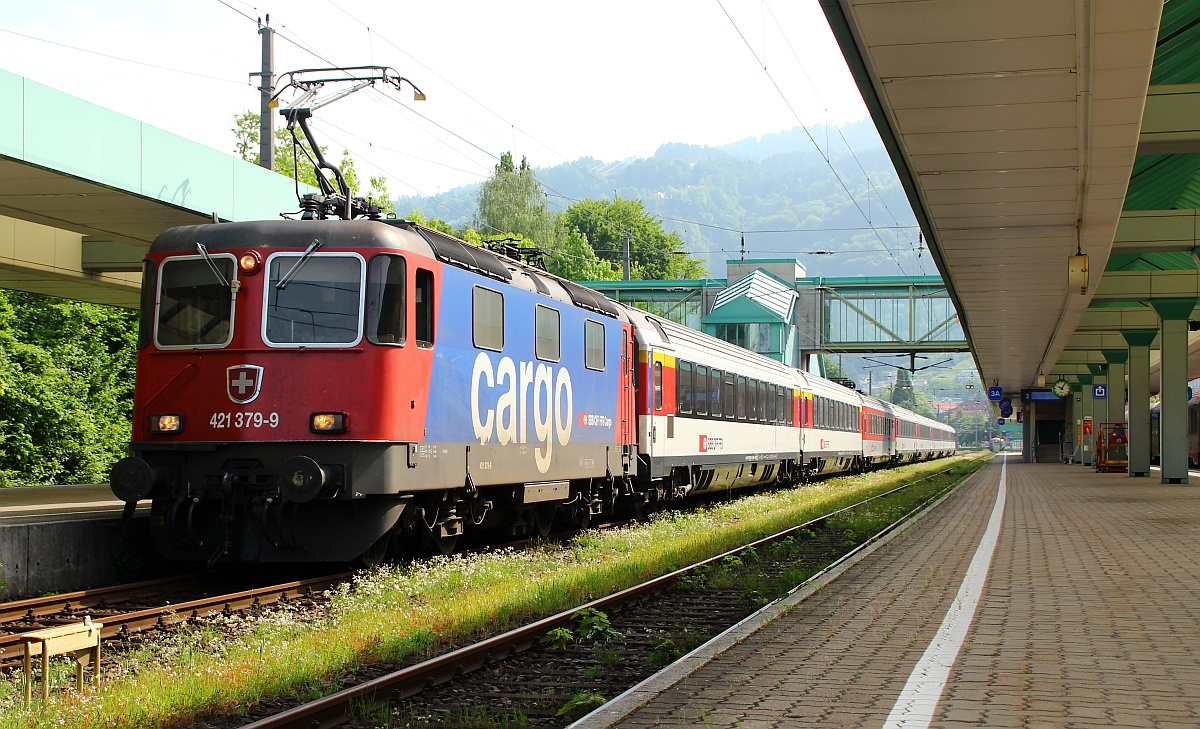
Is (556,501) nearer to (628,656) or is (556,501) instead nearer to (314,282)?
(314,282)

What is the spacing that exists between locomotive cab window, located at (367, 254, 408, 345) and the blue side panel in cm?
58

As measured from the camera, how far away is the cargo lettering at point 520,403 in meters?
11.9

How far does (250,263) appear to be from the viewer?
1053 cm

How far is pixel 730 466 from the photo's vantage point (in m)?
23.5

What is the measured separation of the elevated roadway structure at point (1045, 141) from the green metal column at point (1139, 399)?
13.2 ft

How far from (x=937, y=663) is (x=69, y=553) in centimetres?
776

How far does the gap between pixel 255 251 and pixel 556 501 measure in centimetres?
594

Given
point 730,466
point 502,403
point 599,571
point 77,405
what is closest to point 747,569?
point 599,571

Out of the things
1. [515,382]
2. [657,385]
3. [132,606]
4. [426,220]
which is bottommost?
[132,606]

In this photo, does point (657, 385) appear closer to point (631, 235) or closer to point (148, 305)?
point (148, 305)

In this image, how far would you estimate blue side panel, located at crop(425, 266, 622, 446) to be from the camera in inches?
442

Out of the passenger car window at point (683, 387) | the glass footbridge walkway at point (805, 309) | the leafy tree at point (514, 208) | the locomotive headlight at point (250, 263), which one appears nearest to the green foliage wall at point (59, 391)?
the passenger car window at point (683, 387)

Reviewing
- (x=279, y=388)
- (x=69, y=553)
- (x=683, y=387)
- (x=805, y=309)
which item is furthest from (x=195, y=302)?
(x=805, y=309)

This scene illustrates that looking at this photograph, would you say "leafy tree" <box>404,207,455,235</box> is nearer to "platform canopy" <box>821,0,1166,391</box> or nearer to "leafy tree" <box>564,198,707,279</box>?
"platform canopy" <box>821,0,1166,391</box>
